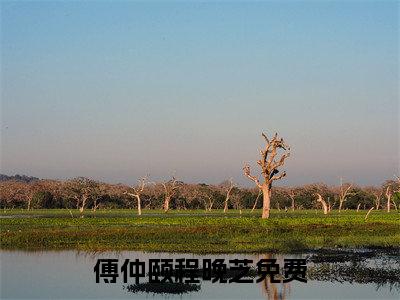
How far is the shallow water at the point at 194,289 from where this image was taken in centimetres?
2128

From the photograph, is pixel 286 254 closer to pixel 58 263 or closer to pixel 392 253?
pixel 392 253

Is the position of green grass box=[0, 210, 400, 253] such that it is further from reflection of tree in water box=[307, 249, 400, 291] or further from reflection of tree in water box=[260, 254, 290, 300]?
reflection of tree in water box=[260, 254, 290, 300]

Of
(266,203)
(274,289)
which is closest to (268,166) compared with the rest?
(266,203)

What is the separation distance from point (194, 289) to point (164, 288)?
108 cm

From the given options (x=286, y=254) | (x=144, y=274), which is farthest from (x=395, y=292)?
(x=286, y=254)

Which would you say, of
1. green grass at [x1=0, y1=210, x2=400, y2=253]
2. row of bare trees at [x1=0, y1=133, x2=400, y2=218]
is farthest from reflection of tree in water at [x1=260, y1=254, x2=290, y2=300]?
row of bare trees at [x1=0, y1=133, x2=400, y2=218]

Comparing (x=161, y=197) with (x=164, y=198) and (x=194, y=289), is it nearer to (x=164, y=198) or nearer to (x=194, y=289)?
(x=164, y=198)

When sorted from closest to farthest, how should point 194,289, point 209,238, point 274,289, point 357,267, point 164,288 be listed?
point 164,288 → point 194,289 → point 274,289 → point 357,267 → point 209,238

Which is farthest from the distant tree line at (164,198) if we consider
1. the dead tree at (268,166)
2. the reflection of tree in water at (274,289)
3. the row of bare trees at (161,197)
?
the reflection of tree in water at (274,289)

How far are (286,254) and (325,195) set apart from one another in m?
112

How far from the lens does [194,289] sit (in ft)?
71.8

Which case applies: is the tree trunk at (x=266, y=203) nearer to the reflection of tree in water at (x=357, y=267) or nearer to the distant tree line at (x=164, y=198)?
the reflection of tree in water at (x=357, y=267)

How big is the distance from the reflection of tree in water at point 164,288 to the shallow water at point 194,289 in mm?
121

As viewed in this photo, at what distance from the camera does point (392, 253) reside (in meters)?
34.8
